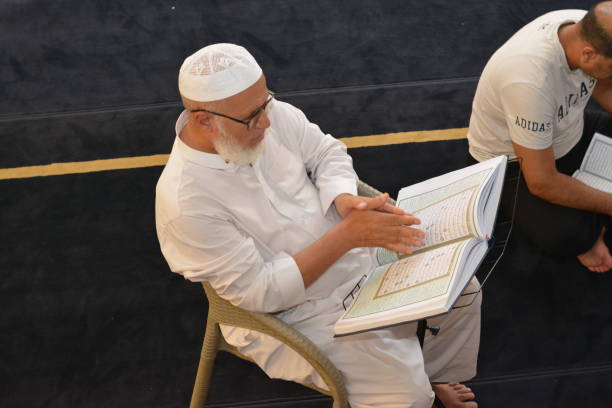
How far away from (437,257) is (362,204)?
0.38 metres

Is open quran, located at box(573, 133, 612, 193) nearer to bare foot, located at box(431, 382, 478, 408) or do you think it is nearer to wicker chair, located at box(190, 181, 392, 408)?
bare foot, located at box(431, 382, 478, 408)

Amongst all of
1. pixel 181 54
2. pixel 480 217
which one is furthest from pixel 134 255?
pixel 480 217

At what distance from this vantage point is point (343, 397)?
7.52 ft

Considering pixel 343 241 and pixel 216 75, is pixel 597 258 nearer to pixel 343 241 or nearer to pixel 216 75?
pixel 343 241

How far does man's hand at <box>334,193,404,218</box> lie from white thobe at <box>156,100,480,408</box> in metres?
0.04

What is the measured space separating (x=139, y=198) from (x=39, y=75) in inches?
56.0

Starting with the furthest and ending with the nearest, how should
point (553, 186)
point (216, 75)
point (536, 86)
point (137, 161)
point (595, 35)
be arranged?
1. point (137, 161)
2. point (553, 186)
3. point (536, 86)
4. point (595, 35)
5. point (216, 75)

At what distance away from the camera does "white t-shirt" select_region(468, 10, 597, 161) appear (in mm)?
2584

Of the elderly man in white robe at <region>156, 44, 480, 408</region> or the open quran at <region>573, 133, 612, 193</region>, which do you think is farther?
the open quran at <region>573, 133, 612, 193</region>

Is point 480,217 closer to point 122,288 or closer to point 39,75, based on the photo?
point 122,288

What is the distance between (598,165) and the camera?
119 inches

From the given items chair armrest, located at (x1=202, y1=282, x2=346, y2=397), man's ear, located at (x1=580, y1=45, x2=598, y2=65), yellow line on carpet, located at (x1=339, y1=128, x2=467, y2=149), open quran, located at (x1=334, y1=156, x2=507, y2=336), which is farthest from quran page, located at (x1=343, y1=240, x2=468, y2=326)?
yellow line on carpet, located at (x1=339, y1=128, x2=467, y2=149)

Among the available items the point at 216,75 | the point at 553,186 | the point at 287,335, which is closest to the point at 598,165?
the point at 553,186

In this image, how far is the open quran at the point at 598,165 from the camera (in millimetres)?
2994
